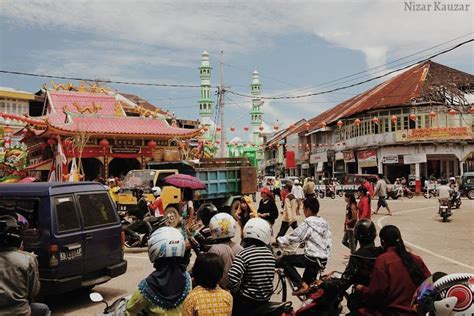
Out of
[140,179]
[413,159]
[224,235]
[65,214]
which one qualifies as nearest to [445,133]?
[413,159]

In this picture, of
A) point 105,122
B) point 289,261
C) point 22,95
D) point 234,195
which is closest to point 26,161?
point 22,95

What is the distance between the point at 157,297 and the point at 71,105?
102 feet

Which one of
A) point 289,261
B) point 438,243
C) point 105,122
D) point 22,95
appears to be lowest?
point 438,243

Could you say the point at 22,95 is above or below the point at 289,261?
above

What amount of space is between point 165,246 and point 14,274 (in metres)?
1.40

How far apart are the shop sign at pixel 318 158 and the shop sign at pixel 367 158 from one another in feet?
22.9

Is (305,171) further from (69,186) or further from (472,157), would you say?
(69,186)

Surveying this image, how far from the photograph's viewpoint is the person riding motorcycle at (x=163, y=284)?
332cm

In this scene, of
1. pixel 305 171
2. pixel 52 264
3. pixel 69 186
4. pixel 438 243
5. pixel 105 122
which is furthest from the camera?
pixel 305 171

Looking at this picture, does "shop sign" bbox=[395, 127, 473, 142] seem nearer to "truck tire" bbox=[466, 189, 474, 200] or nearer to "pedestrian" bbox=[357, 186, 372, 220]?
"truck tire" bbox=[466, 189, 474, 200]

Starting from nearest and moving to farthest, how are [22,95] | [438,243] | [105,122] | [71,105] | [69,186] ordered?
[69,186] → [438,243] → [105,122] → [71,105] → [22,95]

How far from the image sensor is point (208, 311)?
3.27m

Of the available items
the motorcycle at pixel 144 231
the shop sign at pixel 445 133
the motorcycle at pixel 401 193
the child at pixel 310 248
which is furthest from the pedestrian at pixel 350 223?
the shop sign at pixel 445 133

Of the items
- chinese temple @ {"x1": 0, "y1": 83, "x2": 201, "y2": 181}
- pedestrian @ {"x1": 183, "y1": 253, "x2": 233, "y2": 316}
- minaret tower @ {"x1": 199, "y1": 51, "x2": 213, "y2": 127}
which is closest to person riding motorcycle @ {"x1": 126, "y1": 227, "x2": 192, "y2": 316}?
pedestrian @ {"x1": 183, "y1": 253, "x2": 233, "y2": 316}
